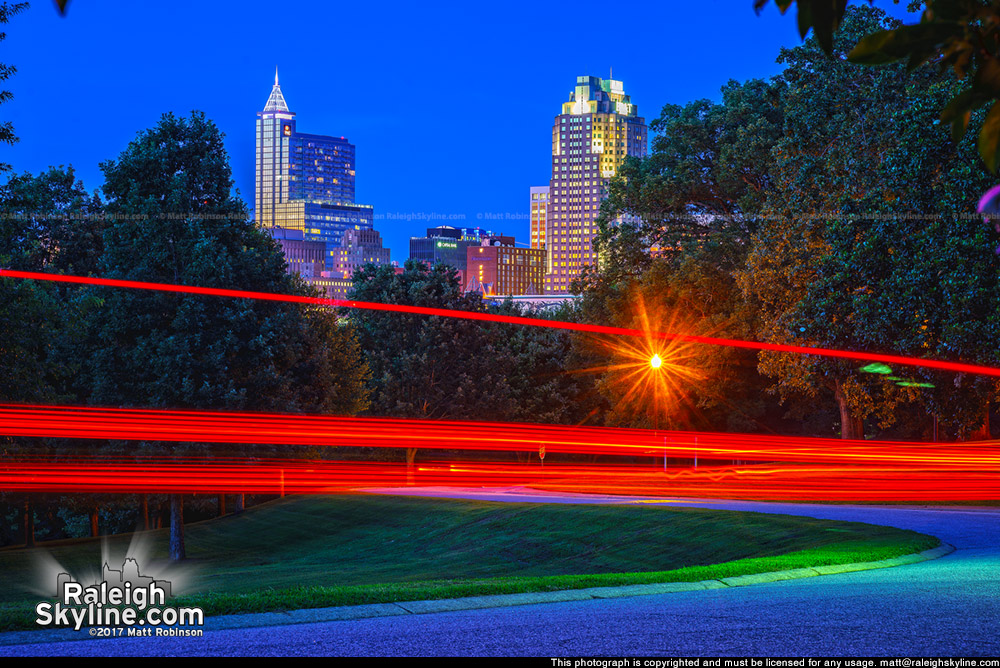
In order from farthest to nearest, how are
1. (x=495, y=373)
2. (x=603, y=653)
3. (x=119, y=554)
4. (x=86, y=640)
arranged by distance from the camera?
1. (x=495, y=373)
2. (x=119, y=554)
3. (x=86, y=640)
4. (x=603, y=653)

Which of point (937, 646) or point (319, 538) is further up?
point (937, 646)

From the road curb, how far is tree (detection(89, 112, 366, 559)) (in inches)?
877

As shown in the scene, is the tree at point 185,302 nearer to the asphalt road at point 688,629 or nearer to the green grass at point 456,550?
the green grass at point 456,550

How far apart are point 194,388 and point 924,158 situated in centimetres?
2259

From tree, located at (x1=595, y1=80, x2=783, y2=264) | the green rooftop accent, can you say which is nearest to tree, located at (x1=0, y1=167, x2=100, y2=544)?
the green rooftop accent

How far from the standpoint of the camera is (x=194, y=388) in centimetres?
3297

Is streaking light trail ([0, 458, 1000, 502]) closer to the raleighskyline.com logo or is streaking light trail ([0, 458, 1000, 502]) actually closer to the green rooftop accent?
the green rooftop accent

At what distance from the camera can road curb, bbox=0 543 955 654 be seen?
9.78 m

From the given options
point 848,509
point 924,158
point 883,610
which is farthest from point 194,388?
point 883,610

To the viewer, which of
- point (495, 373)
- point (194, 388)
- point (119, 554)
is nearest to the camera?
Result: point (194, 388)

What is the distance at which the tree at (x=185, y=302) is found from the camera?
3334 cm

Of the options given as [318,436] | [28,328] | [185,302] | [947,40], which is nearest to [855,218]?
[318,436]

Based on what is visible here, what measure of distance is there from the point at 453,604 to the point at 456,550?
17.8 meters

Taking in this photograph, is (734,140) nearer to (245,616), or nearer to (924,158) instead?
(924,158)
